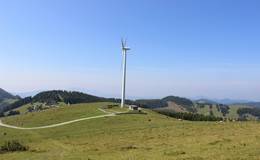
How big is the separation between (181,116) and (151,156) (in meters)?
86.8

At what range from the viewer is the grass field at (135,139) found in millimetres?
35688

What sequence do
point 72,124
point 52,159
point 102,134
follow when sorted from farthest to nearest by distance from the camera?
point 72,124 < point 102,134 < point 52,159

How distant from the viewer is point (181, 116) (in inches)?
4729

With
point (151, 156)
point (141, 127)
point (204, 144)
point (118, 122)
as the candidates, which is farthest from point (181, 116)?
point (151, 156)

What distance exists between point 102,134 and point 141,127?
911 cm

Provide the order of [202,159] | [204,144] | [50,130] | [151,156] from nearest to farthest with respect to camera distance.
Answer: [202,159], [151,156], [204,144], [50,130]

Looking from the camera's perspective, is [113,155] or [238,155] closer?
[238,155]

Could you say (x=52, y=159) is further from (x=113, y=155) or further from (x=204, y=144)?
(x=204, y=144)

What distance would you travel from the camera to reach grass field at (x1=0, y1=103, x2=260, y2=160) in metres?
35.7

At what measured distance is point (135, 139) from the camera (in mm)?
53906

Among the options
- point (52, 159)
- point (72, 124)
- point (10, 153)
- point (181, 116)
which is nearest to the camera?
point (52, 159)

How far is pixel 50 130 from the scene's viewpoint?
76.3 metres

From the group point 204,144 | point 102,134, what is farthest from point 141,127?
point 204,144

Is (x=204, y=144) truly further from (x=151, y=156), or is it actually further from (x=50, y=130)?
(x=50, y=130)
